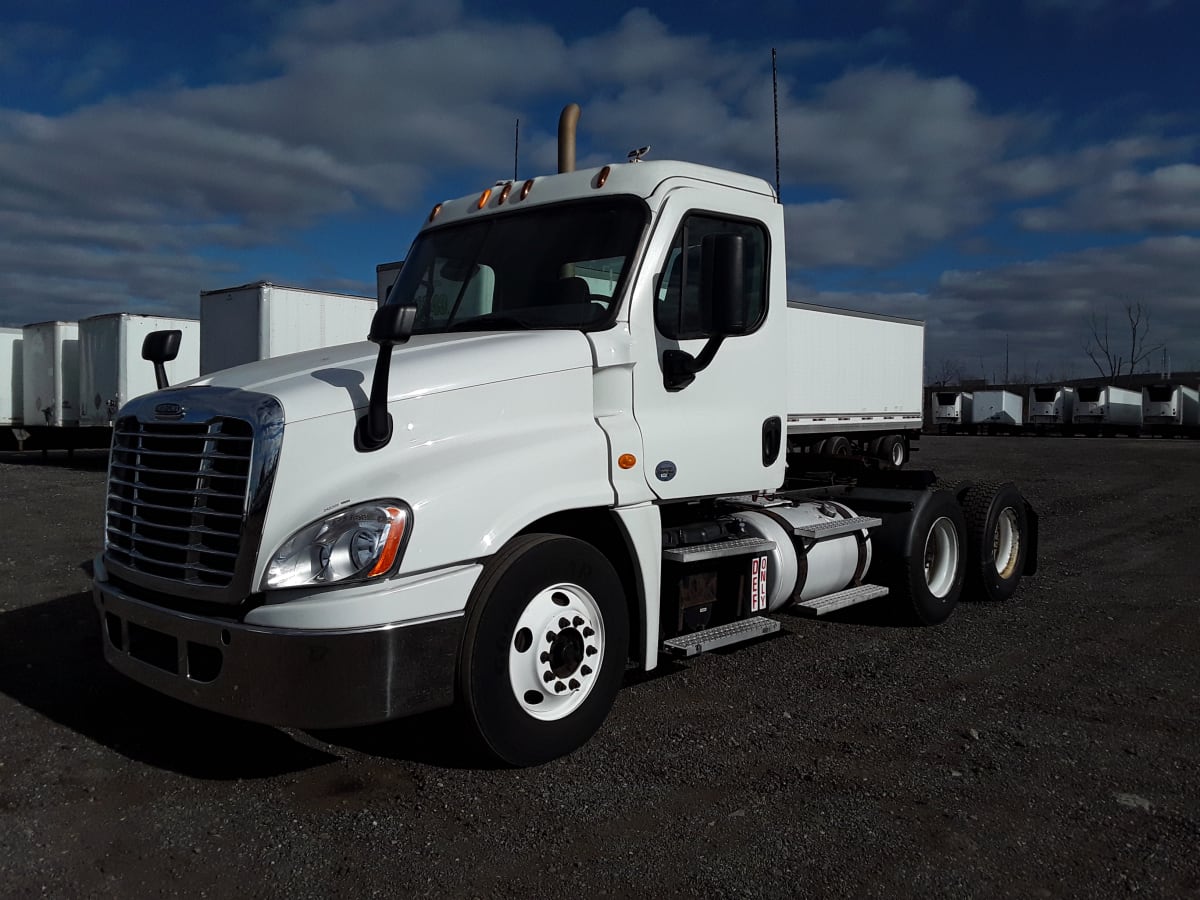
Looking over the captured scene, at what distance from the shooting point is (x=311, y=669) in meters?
3.66

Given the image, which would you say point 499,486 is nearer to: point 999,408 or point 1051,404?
point 1051,404

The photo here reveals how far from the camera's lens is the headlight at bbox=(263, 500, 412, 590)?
3717 millimetres

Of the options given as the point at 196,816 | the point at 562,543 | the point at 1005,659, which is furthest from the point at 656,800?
the point at 1005,659

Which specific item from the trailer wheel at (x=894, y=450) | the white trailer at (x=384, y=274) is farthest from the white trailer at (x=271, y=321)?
the trailer wheel at (x=894, y=450)

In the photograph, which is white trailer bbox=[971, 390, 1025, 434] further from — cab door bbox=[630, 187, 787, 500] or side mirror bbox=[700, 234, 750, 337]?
side mirror bbox=[700, 234, 750, 337]

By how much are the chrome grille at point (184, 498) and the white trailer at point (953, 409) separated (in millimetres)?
50776

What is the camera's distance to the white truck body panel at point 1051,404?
47.9m

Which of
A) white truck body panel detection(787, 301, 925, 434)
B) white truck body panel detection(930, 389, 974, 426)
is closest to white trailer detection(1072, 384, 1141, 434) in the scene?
white truck body panel detection(930, 389, 974, 426)

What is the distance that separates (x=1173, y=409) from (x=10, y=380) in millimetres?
45257

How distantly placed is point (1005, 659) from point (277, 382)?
480 cm

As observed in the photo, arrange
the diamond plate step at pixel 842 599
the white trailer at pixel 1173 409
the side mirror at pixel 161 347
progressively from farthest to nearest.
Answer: the white trailer at pixel 1173 409
the diamond plate step at pixel 842 599
the side mirror at pixel 161 347

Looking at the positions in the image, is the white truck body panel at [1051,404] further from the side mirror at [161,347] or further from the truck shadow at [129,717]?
the side mirror at [161,347]

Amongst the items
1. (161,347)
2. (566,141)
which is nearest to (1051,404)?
(566,141)

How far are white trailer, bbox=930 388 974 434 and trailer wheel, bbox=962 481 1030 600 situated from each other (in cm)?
4499
